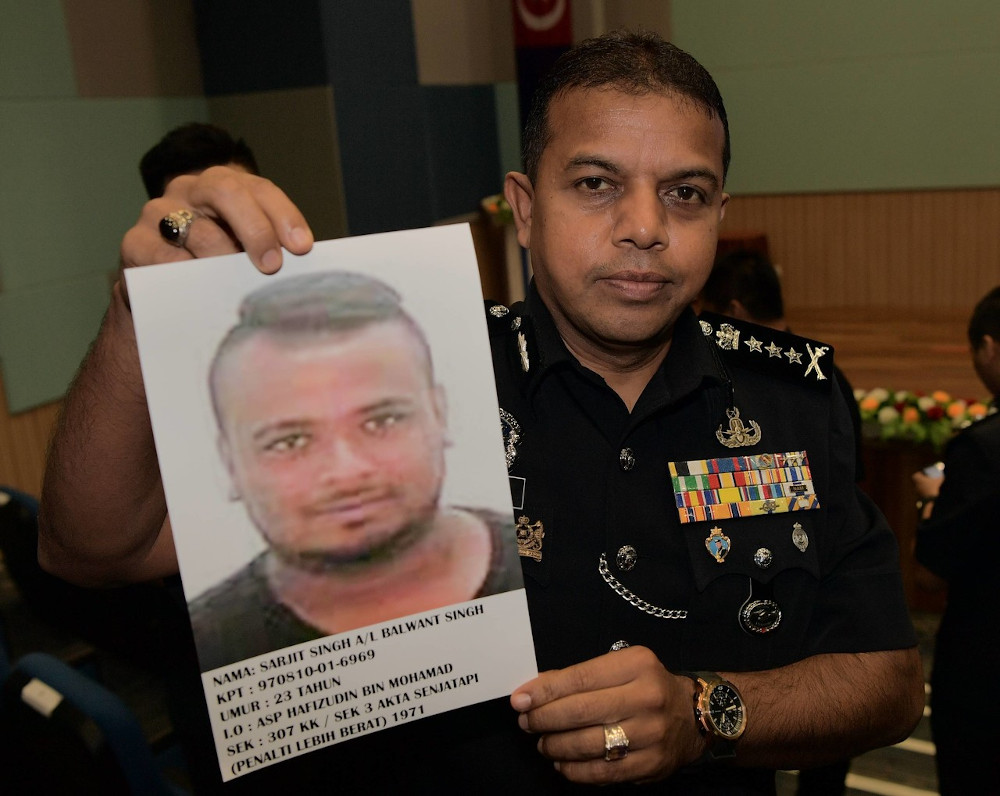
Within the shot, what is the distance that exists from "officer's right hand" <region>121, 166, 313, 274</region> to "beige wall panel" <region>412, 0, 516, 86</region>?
4.96 m

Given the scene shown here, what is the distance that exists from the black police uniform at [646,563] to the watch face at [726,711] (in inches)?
4.7

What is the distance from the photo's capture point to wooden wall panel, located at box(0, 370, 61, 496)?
358 cm

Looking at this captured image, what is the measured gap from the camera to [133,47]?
13.4ft

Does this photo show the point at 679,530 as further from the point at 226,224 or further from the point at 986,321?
the point at 986,321

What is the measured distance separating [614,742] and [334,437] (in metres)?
0.40

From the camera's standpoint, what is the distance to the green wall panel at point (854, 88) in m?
7.21

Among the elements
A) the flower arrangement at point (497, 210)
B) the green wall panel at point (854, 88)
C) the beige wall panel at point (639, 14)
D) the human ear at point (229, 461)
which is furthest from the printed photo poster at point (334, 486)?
the green wall panel at point (854, 88)

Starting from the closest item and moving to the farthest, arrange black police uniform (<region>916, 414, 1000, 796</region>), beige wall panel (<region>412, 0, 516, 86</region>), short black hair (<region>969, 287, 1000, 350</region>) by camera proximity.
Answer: black police uniform (<region>916, 414, 1000, 796</region>)
short black hair (<region>969, 287, 1000, 350</region>)
beige wall panel (<region>412, 0, 516, 86</region>)

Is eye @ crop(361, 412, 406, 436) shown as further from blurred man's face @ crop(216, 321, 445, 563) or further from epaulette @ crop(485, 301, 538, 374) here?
epaulette @ crop(485, 301, 538, 374)

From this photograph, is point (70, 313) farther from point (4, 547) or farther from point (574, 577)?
point (574, 577)

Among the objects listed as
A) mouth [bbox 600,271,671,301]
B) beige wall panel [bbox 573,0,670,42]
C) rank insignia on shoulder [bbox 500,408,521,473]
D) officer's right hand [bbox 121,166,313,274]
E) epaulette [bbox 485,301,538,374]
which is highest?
beige wall panel [bbox 573,0,670,42]

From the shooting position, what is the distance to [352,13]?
4473mm

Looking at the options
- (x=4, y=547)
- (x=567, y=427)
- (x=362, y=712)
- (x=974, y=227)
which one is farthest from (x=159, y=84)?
(x=974, y=227)

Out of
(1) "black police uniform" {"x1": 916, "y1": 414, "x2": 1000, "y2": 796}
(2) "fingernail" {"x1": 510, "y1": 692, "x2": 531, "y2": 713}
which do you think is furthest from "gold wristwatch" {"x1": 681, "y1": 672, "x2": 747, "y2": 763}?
(1) "black police uniform" {"x1": 916, "y1": 414, "x2": 1000, "y2": 796}
